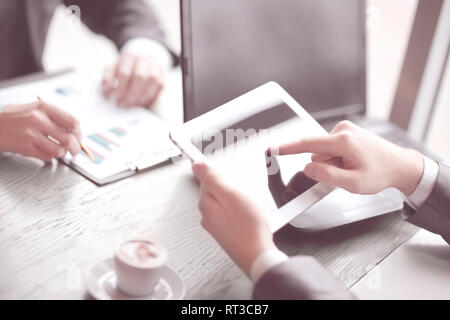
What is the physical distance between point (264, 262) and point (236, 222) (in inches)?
2.3

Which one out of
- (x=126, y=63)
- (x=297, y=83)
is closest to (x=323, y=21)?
(x=297, y=83)

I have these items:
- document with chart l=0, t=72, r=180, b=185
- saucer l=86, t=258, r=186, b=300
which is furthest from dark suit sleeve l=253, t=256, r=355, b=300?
document with chart l=0, t=72, r=180, b=185

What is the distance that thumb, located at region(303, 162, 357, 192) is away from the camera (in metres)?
0.77

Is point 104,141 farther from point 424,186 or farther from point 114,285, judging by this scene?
point 424,186

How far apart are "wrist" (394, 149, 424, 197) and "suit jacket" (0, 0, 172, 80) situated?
805 mm

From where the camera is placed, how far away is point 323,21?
1149mm

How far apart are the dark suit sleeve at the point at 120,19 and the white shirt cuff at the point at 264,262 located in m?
0.90

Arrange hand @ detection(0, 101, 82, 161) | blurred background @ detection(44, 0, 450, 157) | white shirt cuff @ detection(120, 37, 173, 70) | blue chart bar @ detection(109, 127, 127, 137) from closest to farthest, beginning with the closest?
hand @ detection(0, 101, 82, 161) → blue chart bar @ detection(109, 127, 127, 137) → white shirt cuff @ detection(120, 37, 173, 70) → blurred background @ detection(44, 0, 450, 157)

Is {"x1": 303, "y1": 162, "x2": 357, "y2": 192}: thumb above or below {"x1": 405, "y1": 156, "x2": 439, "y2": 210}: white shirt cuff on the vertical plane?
above

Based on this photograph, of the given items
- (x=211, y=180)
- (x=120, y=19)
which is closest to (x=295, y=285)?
(x=211, y=180)

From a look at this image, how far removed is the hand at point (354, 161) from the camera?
2.57ft

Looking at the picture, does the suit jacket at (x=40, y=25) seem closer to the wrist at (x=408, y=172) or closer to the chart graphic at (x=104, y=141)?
the chart graphic at (x=104, y=141)

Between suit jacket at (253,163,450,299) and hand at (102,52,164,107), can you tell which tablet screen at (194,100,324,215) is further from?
hand at (102,52,164,107)

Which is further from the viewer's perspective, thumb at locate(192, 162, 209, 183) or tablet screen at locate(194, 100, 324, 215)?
tablet screen at locate(194, 100, 324, 215)
